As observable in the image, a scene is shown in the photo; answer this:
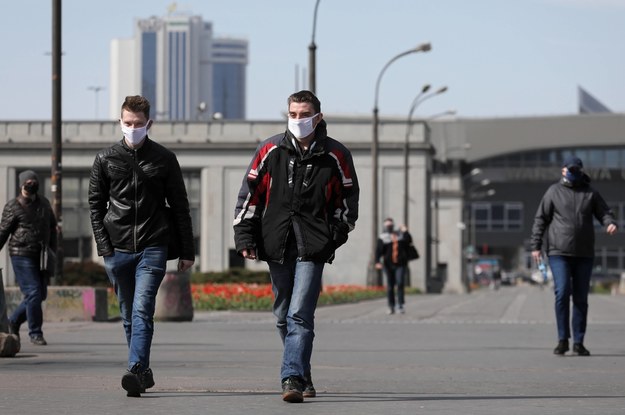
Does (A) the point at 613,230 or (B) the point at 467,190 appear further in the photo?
(B) the point at 467,190

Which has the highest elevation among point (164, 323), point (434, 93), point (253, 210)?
point (434, 93)

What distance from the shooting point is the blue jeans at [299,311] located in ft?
32.6

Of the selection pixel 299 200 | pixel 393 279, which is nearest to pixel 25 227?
pixel 299 200

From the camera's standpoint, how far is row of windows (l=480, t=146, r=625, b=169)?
494 ft

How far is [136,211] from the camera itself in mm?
10570

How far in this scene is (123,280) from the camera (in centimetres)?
1062

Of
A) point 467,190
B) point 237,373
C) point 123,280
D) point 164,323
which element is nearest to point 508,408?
point 123,280

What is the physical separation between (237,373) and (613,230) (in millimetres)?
4168

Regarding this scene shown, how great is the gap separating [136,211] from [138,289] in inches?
20.7

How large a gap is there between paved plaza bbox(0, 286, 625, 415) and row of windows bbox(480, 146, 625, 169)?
130439 millimetres

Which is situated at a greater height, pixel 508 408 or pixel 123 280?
pixel 123 280

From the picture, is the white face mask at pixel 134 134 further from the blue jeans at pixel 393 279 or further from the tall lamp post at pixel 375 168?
the tall lamp post at pixel 375 168

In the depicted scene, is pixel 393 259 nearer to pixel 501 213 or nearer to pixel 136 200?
pixel 136 200

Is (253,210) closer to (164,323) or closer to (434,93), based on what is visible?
(164,323)
